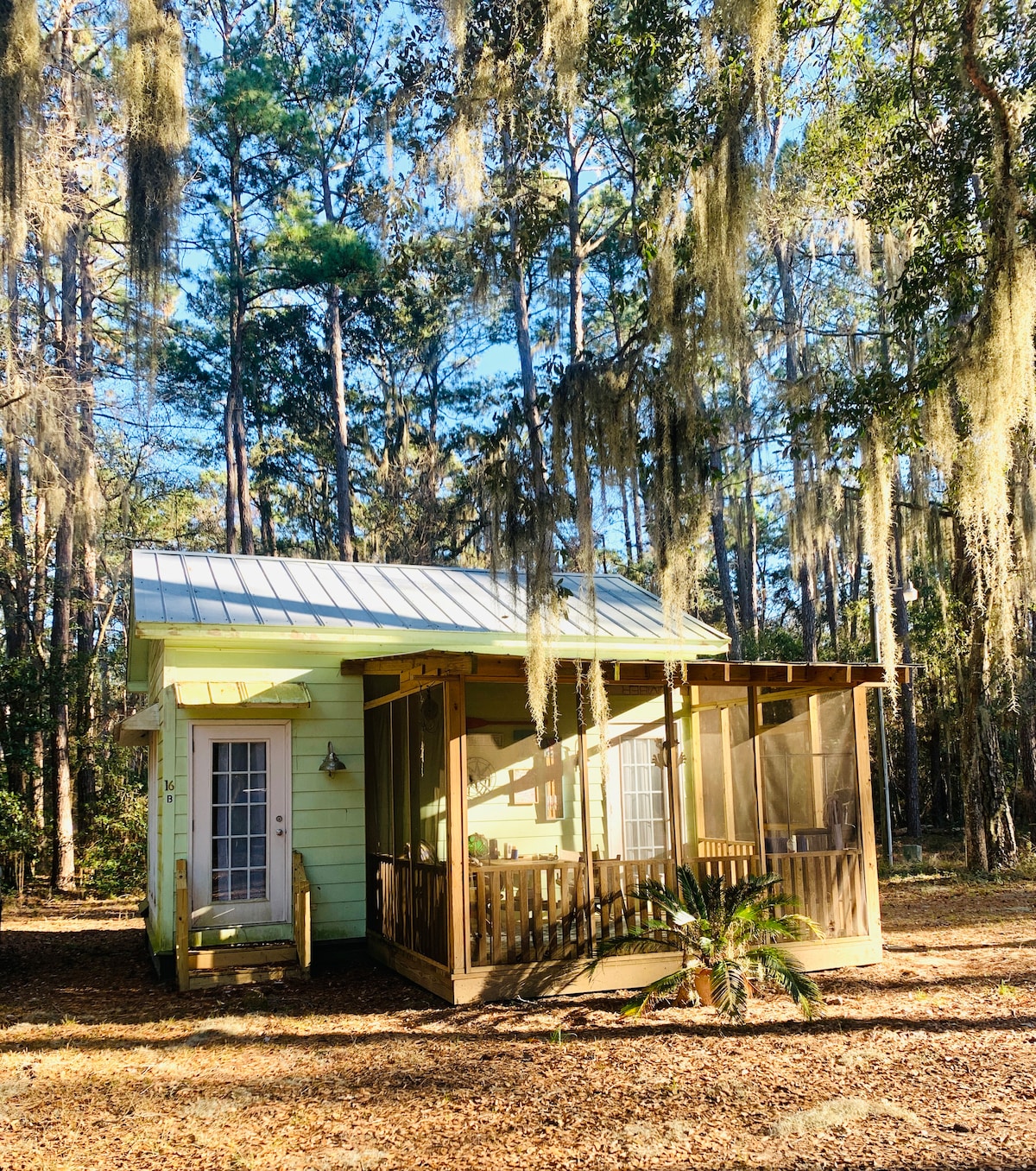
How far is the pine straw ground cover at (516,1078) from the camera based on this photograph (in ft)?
13.8

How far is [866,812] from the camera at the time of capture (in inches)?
309

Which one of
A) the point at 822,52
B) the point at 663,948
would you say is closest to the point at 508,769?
the point at 663,948

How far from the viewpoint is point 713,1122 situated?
4422 mm

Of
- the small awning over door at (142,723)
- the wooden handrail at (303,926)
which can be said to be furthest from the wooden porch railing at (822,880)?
the small awning over door at (142,723)

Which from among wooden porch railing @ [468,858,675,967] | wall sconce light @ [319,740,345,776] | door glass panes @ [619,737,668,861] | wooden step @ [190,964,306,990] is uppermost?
wall sconce light @ [319,740,345,776]

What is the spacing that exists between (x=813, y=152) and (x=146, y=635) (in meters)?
6.48

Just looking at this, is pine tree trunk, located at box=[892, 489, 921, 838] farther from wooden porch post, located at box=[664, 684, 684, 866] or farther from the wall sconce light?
the wall sconce light

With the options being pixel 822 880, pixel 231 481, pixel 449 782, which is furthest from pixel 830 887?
pixel 231 481

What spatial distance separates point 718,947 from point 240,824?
401cm

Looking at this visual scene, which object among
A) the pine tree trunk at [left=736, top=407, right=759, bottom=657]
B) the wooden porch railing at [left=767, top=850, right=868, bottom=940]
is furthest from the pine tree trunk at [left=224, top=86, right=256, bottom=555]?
the wooden porch railing at [left=767, top=850, right=868, bottom=940]

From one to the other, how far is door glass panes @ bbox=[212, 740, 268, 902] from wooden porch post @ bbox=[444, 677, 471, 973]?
7.39 feet

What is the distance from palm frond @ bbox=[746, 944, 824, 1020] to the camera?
19.4 feet

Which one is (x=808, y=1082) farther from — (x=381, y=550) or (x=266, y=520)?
(x=266, y=520)

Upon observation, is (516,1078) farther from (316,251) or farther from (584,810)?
(316,251)
